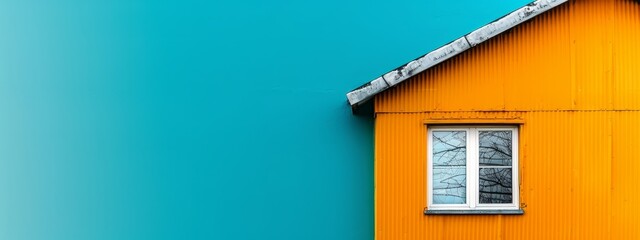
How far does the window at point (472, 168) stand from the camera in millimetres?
7742

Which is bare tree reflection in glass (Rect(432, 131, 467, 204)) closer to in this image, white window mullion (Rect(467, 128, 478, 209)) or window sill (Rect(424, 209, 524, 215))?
white window mullion (Rect(467, 128, 478, 209))

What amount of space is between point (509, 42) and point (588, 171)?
6.03 feet

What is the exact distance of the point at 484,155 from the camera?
25.6ft

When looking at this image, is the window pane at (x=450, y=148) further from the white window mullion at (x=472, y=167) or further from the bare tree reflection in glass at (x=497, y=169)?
the bare tree reflection in glass at (x=497, y=169)

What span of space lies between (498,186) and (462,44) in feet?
6.08

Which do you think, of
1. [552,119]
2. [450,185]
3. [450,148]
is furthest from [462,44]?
[450,185]

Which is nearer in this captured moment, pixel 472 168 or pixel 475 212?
pixel 475 212

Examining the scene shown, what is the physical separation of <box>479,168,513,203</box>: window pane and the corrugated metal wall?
212 mm

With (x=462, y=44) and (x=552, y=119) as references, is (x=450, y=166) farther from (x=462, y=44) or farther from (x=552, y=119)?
(x=462, y=44)

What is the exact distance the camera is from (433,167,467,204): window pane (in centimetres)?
780

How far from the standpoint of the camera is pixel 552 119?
7.59 meters

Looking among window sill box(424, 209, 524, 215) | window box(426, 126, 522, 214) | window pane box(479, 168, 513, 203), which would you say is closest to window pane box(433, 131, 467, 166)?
window box(426, 126, 522, 214)

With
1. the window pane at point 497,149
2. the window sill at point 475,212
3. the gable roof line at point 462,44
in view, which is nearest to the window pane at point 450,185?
the window sill at point 475,212

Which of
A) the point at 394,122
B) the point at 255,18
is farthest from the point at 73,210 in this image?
the point at 394,122
